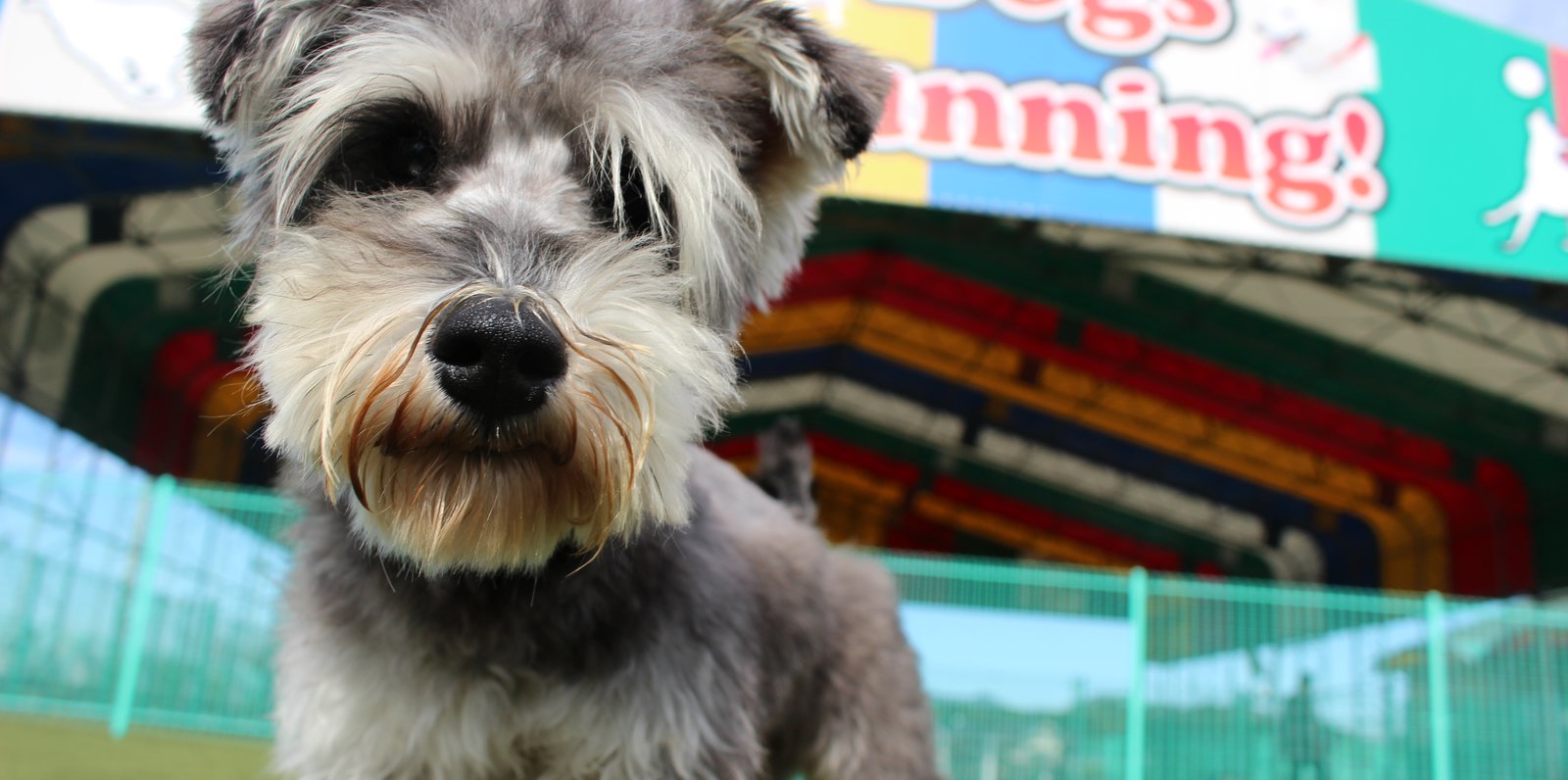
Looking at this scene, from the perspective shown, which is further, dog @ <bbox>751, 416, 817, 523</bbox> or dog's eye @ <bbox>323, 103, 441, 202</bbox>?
dog @ <bbox>751, 416, 817, 523</bbox>

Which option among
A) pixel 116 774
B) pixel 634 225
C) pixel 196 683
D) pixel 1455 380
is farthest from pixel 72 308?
pixel 1455 380

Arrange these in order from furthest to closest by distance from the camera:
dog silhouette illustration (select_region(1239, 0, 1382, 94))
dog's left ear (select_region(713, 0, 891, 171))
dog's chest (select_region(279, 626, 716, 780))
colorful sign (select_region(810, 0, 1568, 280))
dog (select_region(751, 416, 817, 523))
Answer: dog silhouette illustration (select_region(1239, 0, 1382, 94))
colorful sign (select_region(810, 0, 1568, 280))
dog (select_region(751, 416, 817, 523))
dog's left ear (select_region(713, 0, 891, 171))
dog's chest (select_region(279, 626, 716, 780))

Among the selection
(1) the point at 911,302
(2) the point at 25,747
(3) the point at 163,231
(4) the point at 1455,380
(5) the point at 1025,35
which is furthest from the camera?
(1) the point at 911,302

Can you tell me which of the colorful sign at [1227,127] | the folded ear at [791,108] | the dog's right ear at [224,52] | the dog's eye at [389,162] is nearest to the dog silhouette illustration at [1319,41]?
the colorful sign at [1227,127]

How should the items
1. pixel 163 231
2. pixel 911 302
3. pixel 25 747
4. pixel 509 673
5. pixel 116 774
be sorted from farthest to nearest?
pixel 911 302
pixel 163 231
pixel 25 747
pixel 116 774
pixel 509 673

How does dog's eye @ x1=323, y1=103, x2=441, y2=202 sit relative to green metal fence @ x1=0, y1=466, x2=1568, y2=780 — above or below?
above

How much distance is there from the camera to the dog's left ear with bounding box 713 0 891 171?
212 cm

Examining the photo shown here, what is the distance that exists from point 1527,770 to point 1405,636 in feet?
4.22

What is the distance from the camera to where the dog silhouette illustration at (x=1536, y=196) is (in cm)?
927

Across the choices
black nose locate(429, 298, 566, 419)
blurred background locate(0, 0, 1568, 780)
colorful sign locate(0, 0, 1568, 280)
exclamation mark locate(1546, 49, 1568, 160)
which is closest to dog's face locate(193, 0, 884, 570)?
black nose locate(429, 298, 566, 419)

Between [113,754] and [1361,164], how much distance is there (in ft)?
33.1

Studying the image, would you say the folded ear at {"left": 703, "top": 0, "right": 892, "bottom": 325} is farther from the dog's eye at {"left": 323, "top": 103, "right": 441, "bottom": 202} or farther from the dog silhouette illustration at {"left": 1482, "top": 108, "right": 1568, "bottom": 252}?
the dog silhouette illustration at {"left": 1482, "top": 108, "right": 1568, "bottom": 252}

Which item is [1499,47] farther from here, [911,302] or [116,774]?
[116,774]

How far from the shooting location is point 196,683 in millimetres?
8984
